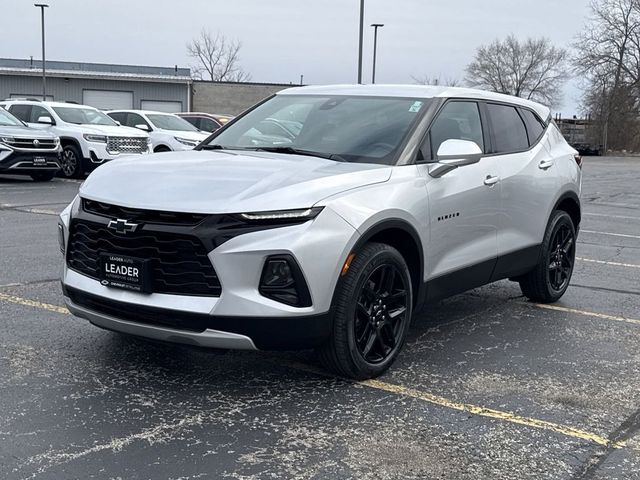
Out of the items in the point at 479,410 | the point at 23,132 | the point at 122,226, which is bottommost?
the point at 479,410

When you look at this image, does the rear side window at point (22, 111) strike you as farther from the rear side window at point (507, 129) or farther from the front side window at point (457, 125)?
the front side window at point (457, 125)

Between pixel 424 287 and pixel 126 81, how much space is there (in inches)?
1820

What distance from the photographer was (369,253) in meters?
4.31

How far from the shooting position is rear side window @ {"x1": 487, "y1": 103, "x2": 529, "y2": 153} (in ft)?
19.6

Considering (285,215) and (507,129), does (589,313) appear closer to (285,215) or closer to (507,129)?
(507,129)

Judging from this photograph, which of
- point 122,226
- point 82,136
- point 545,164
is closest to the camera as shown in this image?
point 122,226

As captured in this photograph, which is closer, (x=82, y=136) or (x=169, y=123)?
(x=82, y=136)

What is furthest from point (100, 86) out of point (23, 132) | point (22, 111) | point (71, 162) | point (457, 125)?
point (457, 125)

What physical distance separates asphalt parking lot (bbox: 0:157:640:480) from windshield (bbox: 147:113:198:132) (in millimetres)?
14733

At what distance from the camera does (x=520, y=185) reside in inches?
233

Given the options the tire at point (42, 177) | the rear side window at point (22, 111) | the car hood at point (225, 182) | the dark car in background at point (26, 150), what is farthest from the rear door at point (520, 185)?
the rear side window at point (22, 111)

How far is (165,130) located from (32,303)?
14711mm

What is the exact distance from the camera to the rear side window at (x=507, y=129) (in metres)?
5.96

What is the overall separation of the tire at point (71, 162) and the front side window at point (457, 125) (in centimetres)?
1417
